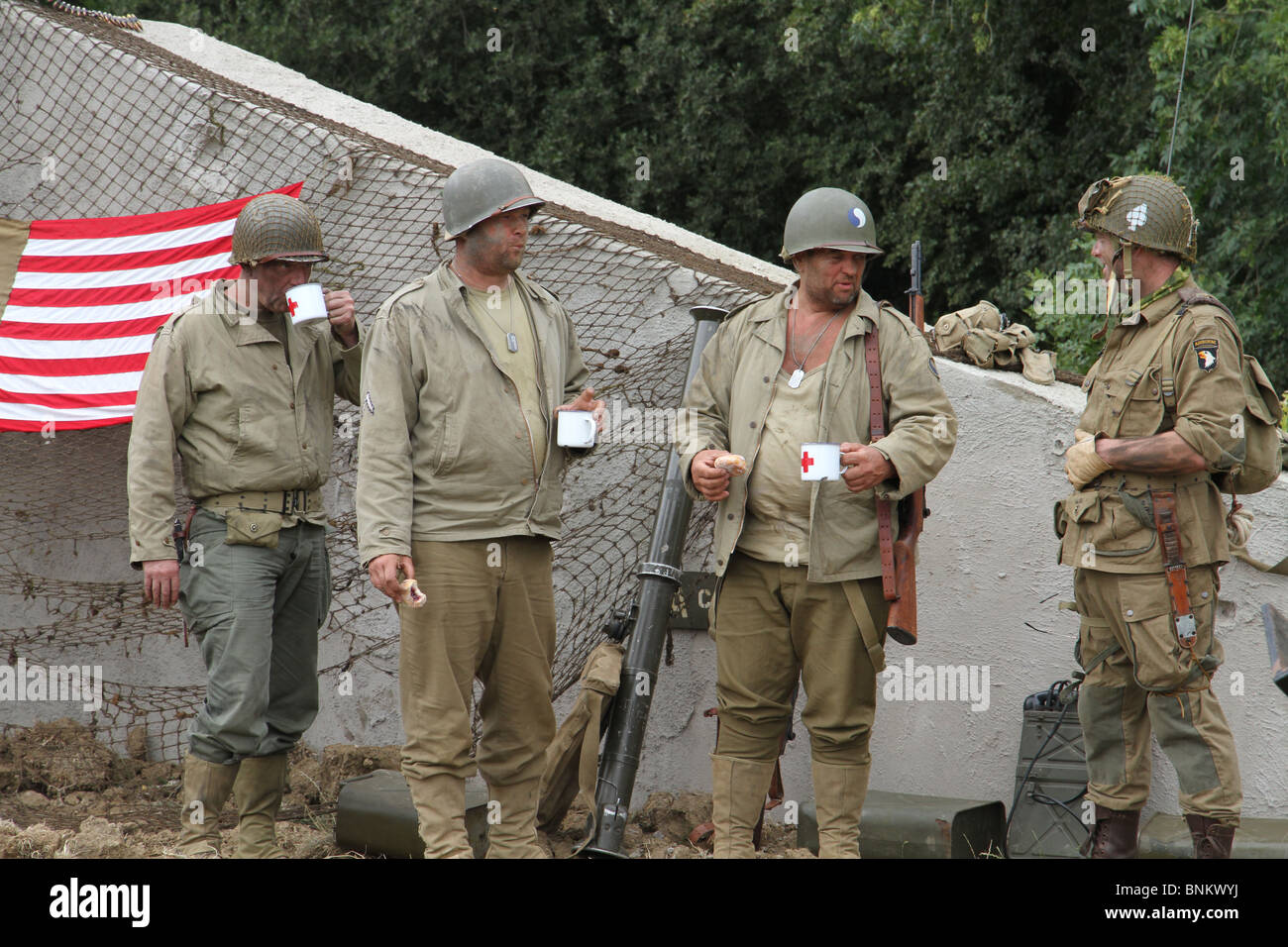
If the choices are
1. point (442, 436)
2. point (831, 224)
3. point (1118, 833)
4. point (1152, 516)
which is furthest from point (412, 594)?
point (1118, 833)

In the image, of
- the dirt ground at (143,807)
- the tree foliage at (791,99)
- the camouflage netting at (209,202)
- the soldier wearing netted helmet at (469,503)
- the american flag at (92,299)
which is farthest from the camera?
the tree foliage at (791,99)

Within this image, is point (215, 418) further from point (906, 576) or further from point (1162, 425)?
point (1162, 425)

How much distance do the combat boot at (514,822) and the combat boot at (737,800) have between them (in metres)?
0.50

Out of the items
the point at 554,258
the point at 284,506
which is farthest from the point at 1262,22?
the point at 284,506

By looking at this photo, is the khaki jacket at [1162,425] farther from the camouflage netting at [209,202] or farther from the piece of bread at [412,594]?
the piece of bread at [412,594]

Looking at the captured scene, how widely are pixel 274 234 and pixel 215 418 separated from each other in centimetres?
54

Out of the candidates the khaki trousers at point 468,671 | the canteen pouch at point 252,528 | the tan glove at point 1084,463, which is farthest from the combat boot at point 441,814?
the tan glove at point 1084,463

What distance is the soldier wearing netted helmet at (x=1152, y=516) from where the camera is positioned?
3732 millimetres

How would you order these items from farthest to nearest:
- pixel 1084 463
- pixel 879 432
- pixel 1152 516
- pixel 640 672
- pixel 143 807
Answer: pixel 143 807, pixel 640 672, pixel 1084 463, pixel 1152 516, pixel 879 432

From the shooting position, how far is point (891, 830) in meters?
4.23

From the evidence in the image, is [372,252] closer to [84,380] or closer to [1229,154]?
[84,380]

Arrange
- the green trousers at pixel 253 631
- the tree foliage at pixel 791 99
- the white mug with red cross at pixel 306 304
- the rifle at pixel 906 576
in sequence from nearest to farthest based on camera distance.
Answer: the rifle at pixel 906 576, the white mug with red cross at pixel 306 304, the green trousers at pixel 253 631, the tree foliage at pixel 791 99

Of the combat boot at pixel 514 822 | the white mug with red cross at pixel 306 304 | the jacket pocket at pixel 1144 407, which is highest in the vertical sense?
the white mug with red cross at pixel 306 304

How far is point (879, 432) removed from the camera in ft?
12.0
